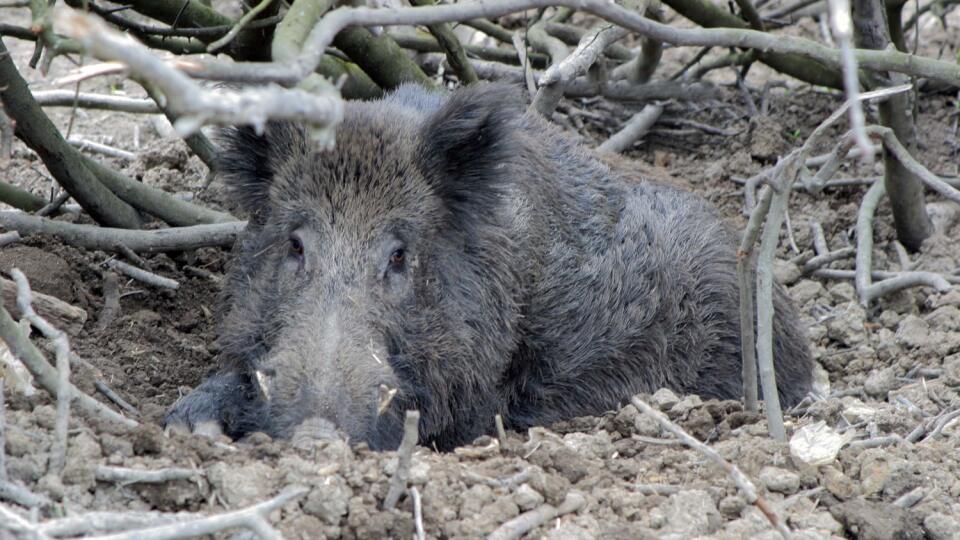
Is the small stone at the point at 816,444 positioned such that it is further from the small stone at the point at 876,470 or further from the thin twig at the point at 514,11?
the thin twig at the point at 514,11

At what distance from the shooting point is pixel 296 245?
4922 millimetres

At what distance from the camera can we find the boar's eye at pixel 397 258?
16.1 feet

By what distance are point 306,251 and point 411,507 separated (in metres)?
1.59

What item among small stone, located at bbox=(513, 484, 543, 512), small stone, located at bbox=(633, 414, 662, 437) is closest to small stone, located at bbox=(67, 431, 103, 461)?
small stone, located at bbox=(513, 484, 543, 512)

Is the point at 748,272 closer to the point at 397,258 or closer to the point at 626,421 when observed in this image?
the point at 626,421

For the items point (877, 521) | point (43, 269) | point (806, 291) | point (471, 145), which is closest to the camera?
point (877, 521)

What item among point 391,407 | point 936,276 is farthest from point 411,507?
point 936,276

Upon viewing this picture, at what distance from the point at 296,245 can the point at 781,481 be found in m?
2.11

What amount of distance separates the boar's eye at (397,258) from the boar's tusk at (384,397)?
2.02ft

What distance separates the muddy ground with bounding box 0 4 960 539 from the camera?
3.48 meters

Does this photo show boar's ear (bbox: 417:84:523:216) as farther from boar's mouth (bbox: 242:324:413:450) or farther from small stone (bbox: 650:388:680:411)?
small stone (bbox: 650:388:680:411)

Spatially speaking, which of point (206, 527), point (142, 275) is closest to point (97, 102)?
point (142, 275)

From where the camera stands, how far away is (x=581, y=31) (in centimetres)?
814

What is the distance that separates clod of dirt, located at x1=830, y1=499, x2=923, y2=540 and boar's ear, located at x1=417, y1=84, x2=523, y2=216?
2076 millimetres
